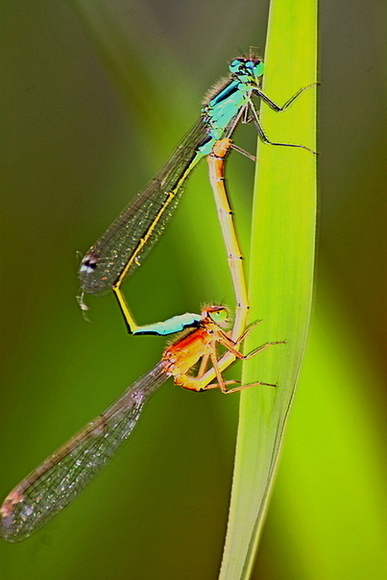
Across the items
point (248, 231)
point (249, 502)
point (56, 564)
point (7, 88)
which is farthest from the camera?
point (7, 88)

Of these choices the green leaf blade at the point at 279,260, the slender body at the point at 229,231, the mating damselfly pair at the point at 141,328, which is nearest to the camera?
the green leaf blade at the point at 279,260

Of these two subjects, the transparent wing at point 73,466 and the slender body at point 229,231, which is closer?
the slender body at point 229,231

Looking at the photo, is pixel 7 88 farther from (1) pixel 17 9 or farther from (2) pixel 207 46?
(2) pixel 207 46

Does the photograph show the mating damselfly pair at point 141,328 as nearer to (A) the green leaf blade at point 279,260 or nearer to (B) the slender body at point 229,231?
(B) the slender body at point 229,231

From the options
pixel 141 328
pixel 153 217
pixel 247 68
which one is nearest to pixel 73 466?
pixel 141 328

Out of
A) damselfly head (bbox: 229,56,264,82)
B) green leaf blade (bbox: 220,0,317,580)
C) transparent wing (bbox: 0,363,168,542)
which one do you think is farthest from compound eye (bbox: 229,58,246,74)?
transparent wing (bbox: 0,363,168,542)

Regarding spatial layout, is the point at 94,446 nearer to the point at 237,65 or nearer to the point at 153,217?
the point at 153,217

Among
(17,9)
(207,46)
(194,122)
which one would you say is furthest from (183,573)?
(17,9)

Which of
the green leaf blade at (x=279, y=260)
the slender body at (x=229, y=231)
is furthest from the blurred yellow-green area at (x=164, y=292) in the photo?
the green leaf blade at (x=279, y=260)
